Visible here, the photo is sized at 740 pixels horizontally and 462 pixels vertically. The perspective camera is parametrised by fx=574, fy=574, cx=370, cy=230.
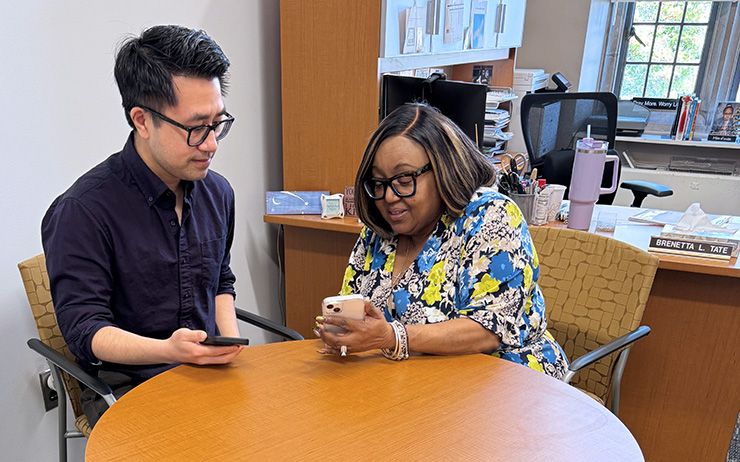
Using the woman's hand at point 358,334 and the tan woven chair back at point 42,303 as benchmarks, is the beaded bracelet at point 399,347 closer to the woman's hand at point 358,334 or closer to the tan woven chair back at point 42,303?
the woman's hand at point 358,334

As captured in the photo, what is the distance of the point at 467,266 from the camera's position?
1356mm

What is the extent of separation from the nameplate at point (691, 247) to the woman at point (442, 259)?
66cm

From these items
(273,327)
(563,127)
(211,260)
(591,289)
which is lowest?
(273,327)

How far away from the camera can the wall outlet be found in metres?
1.72

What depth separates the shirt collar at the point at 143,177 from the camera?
1343mm

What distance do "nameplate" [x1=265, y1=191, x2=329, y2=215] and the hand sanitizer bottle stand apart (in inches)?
37.6

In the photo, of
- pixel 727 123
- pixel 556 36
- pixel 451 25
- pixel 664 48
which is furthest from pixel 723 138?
pixel 451 25

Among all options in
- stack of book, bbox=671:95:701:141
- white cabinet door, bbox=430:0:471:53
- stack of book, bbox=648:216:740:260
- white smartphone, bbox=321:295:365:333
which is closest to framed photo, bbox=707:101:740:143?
stack of book, bbox=671:95:701:141

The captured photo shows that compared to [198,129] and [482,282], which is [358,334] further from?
[198,129]

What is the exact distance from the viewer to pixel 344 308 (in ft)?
4.01

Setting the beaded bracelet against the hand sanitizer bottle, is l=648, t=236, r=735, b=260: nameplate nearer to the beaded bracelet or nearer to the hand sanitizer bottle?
the hand sanitizer bottle

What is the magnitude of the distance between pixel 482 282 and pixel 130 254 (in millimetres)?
819

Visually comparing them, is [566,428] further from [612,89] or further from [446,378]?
[612,89]

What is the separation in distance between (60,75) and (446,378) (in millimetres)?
1365
